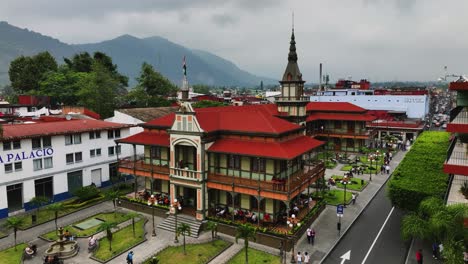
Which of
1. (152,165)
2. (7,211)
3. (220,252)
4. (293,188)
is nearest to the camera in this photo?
(220,252)

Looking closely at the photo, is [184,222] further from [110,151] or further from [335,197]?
[110,151]

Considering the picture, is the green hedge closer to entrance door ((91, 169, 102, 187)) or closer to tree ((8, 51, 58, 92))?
entrance door ((91, 169, 102, 187))

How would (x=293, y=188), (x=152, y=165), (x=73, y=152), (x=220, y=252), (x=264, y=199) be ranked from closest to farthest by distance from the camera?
(x=220, y=252) < (x=293, y=188) < (x=264, y=199) < (x=152, y=165) < (x=73, y=152)

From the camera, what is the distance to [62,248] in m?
29.3

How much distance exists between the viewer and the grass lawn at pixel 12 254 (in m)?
28.3

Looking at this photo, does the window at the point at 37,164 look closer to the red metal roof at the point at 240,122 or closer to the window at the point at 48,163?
the window at the point at 48,163

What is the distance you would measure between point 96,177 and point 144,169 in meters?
11.9

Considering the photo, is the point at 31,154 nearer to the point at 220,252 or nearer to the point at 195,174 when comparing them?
the point at 195,174

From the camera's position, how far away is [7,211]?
37.4m

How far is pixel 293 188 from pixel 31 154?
31.0m

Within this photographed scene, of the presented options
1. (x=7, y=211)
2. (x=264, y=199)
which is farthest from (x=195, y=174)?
(x=7, y=211)

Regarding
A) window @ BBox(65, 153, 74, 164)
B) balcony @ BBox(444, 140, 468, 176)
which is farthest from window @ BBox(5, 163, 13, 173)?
balcony @ BBox(444, 140, 468, 176)

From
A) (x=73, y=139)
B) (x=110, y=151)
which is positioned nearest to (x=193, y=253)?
(x=73, y=139)

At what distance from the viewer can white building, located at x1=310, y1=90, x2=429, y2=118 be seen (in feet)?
324
